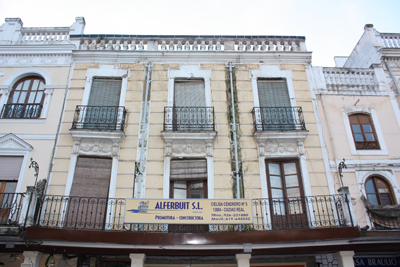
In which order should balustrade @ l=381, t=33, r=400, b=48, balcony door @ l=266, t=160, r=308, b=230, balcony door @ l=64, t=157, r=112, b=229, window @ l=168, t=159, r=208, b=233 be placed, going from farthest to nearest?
balustrade @ l=381, t=33, r=400, b=48 → window @ l=168, t=159, r=208, b=233 → balcony door @ l=266, t=160, r=308, b=230 → balcony door @ l=64, t=157, r=112, b=229

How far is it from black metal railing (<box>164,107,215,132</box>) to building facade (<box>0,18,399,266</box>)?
49 millimetres

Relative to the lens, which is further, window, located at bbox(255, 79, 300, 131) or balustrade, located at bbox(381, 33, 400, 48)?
balustrade, located at bbox(381, 33, 400, 48)

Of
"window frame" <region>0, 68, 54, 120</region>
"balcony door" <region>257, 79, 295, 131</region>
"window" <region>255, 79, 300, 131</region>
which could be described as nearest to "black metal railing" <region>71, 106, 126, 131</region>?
"window frame" <region>0, 68, 54, 120</region>

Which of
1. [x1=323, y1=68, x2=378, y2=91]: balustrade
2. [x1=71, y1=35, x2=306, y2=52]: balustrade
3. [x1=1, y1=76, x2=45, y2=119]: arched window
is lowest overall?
[x1=1, y1=76, x2=45, y2=119]: arched window

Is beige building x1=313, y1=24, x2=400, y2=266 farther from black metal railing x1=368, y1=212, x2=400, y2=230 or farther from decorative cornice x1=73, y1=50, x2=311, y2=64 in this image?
decorative cornice x1=73, y1=50, x2=311, y2=64

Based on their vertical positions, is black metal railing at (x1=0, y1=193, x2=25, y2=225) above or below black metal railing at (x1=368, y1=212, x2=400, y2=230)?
above

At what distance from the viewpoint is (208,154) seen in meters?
9.93

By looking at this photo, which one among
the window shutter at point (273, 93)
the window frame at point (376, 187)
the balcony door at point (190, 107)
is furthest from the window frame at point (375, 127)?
the balcony door at point (190, 107)

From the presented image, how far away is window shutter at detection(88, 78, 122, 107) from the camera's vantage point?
35.8ft

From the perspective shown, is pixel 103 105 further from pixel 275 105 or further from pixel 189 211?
pixel 275 105

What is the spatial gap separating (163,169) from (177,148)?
2.76ft

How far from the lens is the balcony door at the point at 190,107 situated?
1033cm

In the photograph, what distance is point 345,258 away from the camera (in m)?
8.50

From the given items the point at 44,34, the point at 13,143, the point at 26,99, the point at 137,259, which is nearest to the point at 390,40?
the point at 137,259
